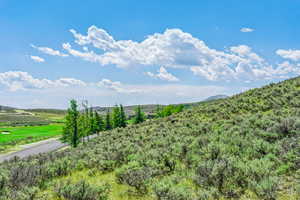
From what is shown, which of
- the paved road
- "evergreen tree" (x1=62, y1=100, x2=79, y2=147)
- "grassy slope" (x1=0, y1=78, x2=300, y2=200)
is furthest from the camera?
"evergreen tree" (x1=62, y1=100, x2=79, y2=147)

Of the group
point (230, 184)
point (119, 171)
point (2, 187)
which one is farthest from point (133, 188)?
point (2, 187)

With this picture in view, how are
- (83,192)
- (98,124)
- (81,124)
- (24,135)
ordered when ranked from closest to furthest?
(83,192) < (81,124) < (98,124) < (24,135)

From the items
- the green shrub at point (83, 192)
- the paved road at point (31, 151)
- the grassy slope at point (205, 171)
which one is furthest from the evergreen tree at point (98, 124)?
the green shrub at point (83, 192)

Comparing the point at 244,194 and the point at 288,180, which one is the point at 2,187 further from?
the point at 288,180

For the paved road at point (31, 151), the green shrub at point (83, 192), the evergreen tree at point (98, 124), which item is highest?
the green shrub at point (83, 192)

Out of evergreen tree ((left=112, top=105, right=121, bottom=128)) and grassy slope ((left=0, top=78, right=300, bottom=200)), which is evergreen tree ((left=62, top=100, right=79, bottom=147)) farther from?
grassy slope ((left=0, top=78, right=300, bottom=200))

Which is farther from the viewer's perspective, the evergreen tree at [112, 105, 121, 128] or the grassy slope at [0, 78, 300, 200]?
the evergreen tree at [112, 105, 121, 128]

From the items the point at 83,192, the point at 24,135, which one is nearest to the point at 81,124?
the point at 24,135

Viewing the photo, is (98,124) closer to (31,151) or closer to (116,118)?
(116,118)

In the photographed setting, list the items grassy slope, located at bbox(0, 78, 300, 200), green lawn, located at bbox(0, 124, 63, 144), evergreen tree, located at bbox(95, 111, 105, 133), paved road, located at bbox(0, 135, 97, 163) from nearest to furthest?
grassy slope, located at bbox(0, 78, 300, 200) < paved road, located at bbox(0, 135, 97, 163) < evergreen tree, located at bbox(95, 111, 105, 133) < green lawn, located at bbox(0, 124, 63, 144)

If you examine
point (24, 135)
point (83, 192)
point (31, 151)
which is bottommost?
point (24, 135)

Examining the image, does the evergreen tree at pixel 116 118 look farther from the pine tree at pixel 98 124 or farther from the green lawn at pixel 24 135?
the green lawn at pixel 24 135

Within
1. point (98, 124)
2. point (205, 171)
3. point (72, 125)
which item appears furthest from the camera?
point (98, 124)

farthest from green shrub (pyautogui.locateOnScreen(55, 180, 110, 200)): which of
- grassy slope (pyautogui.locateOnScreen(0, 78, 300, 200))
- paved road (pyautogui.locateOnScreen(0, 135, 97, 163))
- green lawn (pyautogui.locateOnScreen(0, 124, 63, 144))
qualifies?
green lawn (pyautogui.locateOnScreen(0, 124, 63, 144))
